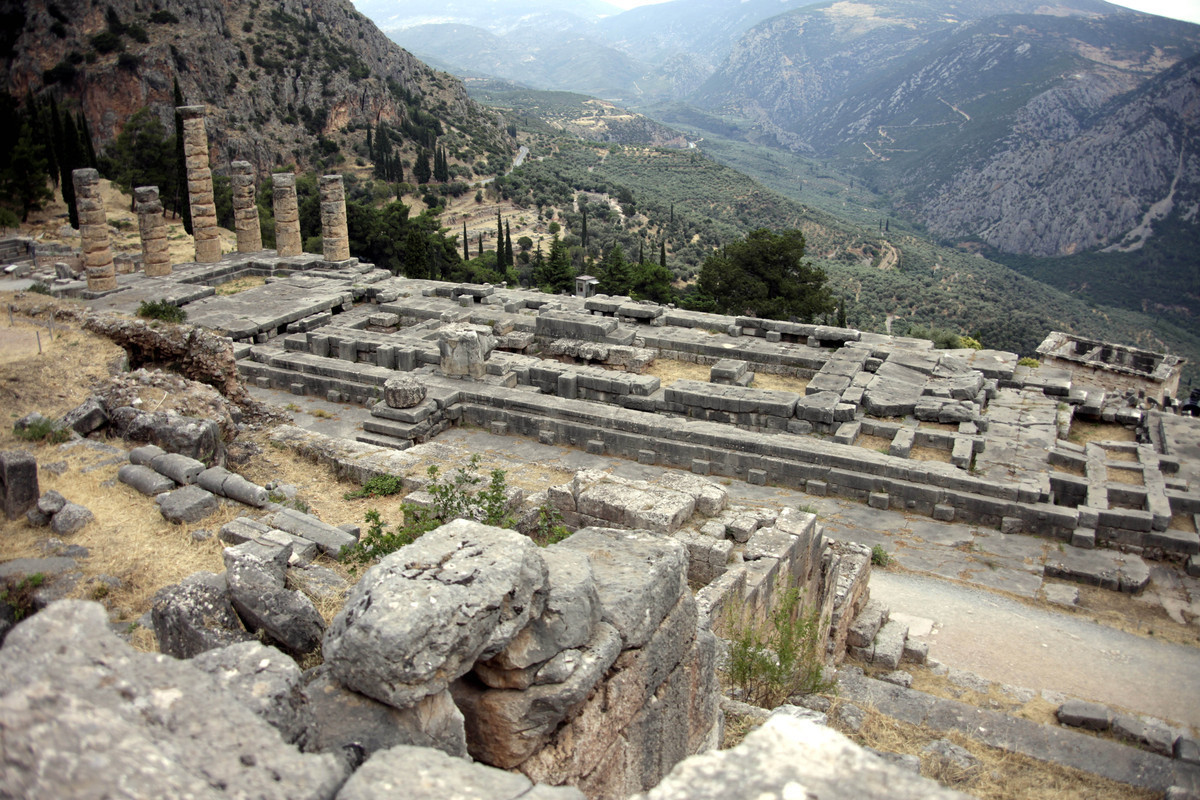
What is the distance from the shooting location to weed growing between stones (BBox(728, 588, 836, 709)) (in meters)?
8.35

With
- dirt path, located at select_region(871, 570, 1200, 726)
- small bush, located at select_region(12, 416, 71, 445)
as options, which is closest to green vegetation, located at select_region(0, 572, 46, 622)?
small bush, located at select_region(12, 416, 71, 445)

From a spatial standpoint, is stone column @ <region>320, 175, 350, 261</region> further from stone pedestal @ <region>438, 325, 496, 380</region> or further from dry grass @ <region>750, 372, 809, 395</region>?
dry grass @ <region>750, 372, 809, 395</region>

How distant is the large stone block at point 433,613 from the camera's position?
14.4 feet

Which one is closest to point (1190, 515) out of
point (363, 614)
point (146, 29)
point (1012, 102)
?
point (363, 614)

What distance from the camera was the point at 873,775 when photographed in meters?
3.28

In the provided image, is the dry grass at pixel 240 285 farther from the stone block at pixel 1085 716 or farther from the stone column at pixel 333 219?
the stone block at pixel 1085 716

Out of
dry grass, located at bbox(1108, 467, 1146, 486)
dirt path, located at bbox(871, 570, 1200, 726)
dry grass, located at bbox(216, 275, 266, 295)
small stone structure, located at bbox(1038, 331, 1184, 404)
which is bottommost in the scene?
small stone structure, located at bbox(1038, 331, 1184, 404)

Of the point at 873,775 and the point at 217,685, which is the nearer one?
the point at 873,775

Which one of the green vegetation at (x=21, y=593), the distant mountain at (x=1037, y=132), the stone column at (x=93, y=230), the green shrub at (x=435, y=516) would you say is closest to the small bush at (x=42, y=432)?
the green vegetation at (x=21, y=593)

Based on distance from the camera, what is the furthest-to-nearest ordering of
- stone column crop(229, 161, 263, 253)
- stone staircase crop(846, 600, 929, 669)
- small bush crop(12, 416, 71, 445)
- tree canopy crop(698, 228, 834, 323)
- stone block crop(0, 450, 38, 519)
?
tree canopy crop(698, 228, 834, 323) → stone column crop(229, 161, 263, 253) → small bush crop(12, 416, 71, 445) → stone staircase crop(846, 600, 929, 669) → stone block crop(0, 450, 38, 519)

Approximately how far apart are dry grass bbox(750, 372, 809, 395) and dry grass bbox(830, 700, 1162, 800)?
1049cm

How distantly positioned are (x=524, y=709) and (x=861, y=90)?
215134mm

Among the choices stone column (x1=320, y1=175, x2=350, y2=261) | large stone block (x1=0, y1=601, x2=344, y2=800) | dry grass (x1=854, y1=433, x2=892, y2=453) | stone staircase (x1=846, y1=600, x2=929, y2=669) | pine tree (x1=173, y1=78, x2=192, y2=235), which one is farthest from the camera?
pine tree (x1=173, y1=78, x2=192, y2=235)

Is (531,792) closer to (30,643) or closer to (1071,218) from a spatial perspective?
(30,643)
